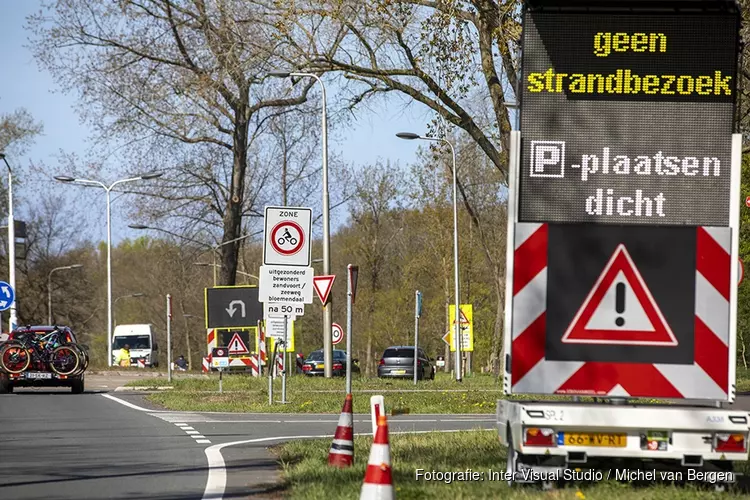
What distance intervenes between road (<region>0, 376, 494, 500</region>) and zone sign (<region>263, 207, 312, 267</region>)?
8.91 feet

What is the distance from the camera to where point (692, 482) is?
9.97 meters

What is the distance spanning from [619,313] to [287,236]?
12.9m

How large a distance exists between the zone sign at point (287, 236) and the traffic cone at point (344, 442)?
10.1 m

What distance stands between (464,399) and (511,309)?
1739 centimetres

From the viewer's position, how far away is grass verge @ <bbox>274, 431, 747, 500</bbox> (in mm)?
9438

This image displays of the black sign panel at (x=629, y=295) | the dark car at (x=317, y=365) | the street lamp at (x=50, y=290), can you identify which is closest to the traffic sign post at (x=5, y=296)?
the dark car at (x=317, y=365)

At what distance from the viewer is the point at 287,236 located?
876 inches

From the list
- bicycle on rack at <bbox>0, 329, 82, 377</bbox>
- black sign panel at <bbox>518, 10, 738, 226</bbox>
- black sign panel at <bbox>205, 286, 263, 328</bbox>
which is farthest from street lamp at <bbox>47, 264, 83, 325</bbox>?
black sign panel at <bbox>518, 10, 738, 226</bbox>

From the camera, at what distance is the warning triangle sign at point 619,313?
384 inches

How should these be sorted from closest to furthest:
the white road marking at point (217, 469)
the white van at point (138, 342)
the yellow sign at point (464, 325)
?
the white road marking at point (217, 469) < the yellow sign at point (464, 325) < the white van at point (138, 342)

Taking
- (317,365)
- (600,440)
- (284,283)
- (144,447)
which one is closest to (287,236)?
(284,283)

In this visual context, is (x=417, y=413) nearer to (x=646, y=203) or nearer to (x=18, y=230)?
(x=646, y=203)

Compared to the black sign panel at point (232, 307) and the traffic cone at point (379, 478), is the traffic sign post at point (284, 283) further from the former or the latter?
the black sign panel at point (232, 307)

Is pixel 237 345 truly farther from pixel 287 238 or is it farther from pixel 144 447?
pixel 144 447
